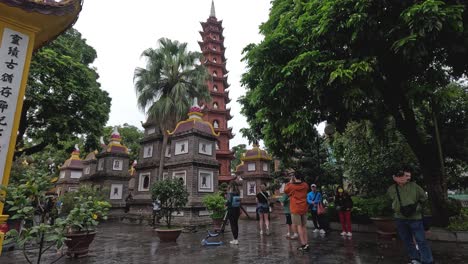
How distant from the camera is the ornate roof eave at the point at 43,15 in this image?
457 centimetres

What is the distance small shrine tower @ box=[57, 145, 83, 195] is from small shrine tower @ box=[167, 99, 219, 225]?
17.1 meters

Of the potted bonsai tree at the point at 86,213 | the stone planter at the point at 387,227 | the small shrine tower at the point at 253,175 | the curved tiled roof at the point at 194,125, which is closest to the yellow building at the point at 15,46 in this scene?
the potted bonsai tree at the point at 86,213

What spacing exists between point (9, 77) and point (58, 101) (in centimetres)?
897

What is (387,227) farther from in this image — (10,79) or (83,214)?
(10,79)

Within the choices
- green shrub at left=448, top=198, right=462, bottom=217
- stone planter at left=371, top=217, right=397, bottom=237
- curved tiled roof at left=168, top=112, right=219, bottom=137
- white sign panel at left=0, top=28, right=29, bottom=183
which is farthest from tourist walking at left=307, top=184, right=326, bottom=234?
curved tiled roof at left=168, top=112, right=219, bottom=137

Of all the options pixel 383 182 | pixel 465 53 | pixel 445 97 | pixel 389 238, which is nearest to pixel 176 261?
pixel 389 238

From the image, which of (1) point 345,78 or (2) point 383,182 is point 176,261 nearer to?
(1) point 345,78

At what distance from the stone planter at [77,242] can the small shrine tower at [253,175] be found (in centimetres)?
1636

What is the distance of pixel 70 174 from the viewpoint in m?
28.5

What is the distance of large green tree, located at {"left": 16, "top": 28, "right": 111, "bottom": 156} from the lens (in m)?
11.8

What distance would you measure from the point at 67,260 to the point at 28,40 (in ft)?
16.2

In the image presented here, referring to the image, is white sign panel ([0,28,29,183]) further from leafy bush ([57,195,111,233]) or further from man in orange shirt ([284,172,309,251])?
man in orange shirt ([284,172,309,251])

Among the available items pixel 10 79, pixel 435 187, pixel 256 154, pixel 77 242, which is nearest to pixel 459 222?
pixel 435 187

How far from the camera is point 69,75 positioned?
42.1 feet
